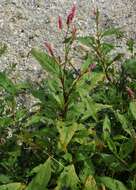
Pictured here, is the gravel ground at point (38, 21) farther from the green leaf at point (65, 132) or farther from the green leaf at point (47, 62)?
the green leaf at point (65, 132)

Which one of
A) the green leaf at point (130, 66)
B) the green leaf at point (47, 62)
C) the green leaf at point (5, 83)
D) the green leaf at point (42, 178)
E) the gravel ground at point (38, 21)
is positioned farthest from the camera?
the gravel ground at point (38, 21)

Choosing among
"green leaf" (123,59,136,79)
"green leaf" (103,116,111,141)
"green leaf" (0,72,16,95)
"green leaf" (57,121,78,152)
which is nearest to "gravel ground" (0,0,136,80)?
"green leaf" (123,59,136,79)

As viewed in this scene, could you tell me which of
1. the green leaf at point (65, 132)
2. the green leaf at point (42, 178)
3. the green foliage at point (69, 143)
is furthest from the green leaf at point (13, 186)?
the green leaf at point (65, 132)

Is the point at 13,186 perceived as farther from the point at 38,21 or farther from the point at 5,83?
the point at 38,21

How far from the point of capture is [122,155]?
10.6 ft

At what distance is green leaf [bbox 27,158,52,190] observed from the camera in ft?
9.62

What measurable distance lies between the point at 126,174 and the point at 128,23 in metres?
2.72

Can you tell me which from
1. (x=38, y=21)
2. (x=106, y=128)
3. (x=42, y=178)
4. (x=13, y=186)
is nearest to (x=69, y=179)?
(x=42, y=178)

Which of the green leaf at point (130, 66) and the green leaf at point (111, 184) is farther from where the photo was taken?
the green leaf at point (130, 66)

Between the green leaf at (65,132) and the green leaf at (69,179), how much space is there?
15 centimetres

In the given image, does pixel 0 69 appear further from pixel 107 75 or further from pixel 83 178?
pixel 83 178

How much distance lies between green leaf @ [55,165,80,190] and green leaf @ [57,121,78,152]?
15 centimetres

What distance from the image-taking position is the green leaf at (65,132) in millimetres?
3123

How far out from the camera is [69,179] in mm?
3105
